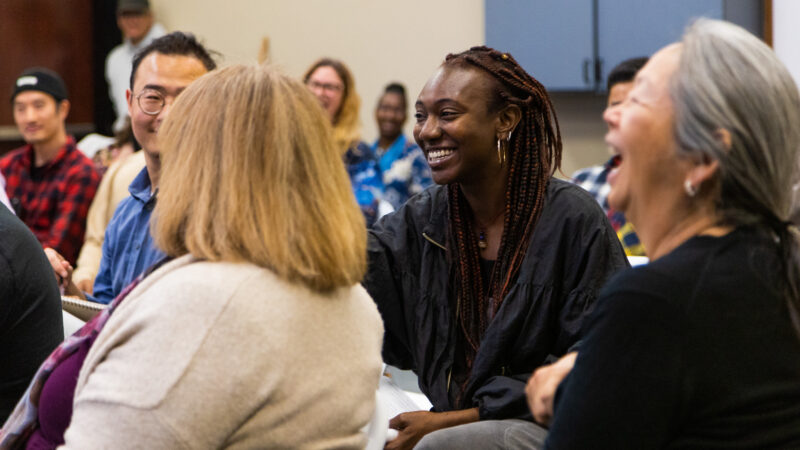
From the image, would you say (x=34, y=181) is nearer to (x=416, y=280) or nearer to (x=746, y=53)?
(x=416, y=280)

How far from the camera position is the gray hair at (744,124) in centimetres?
108

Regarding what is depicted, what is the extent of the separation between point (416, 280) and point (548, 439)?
92 cm

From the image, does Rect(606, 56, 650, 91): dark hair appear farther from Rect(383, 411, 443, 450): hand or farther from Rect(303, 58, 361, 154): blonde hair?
Rect(383, 411, 443, 450): hand

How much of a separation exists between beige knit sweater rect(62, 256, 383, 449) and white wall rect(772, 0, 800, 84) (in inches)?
128

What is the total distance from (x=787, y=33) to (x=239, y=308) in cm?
356

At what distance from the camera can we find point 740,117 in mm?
1080

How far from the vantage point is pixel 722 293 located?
3.46ft

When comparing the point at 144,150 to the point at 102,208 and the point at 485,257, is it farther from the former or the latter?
the point at 102,208

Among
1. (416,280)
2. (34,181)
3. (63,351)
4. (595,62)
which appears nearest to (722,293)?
(63,351)

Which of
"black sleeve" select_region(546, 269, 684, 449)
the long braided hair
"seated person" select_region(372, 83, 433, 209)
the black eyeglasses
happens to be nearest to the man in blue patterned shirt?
"seated person" select_region(372, 83, 433, 209)

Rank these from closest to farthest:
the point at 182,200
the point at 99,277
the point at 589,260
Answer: the point at 182,200 < the point at 589,260 < the point at 99,277

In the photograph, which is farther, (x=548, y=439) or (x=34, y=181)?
(x=34, y=181)

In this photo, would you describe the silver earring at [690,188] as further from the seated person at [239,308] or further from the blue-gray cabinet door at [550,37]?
the blue-gray cabinet door at [550,37]

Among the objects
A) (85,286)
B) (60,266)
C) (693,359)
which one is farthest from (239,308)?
(85,286)
